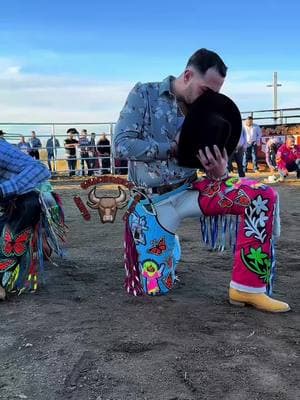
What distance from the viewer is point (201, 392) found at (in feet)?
6.82

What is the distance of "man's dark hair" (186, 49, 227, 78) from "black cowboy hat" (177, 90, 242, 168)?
129 millimetres

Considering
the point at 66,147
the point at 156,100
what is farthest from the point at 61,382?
the point at 66,147

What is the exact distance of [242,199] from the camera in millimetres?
3047

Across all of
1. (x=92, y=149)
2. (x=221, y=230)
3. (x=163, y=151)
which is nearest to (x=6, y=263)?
(x=163, y=151)

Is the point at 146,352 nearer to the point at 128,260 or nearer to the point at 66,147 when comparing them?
the point at 128,260

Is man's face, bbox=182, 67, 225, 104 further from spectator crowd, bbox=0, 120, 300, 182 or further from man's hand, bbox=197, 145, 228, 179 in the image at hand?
spectator crowd, bbox=0, 120, 300, 182

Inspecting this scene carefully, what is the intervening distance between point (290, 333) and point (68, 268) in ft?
6.57

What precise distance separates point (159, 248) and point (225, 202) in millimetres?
497

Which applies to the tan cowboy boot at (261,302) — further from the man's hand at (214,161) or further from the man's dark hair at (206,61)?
the man's dark hair at (206,61)

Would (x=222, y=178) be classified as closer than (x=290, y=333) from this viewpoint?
No

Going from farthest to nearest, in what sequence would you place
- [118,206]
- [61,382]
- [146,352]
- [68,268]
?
[68,268] → [118,206] → [146,352] → [61,382]

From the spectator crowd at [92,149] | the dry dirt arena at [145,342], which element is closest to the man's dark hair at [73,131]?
the spectator crowd at [92,149]

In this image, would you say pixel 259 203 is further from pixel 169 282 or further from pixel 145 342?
pixel 145 342

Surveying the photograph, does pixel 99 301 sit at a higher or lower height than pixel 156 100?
lower
